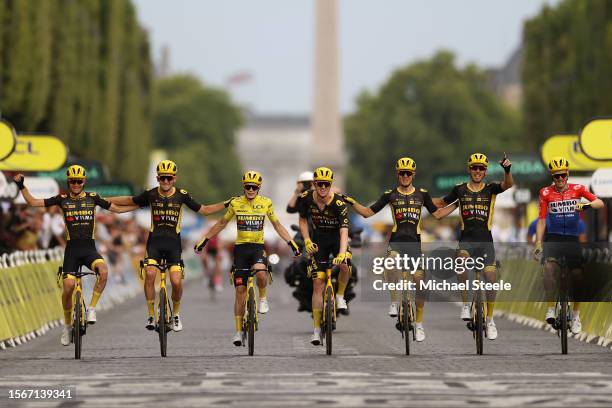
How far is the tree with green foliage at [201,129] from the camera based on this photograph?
5133 inches

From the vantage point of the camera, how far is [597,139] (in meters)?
26.2

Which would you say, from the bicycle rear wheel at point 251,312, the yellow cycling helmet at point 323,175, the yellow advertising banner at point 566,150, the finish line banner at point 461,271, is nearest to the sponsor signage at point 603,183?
the finish line banner at point 461,271

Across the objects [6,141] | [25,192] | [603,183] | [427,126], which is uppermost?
[427,126]

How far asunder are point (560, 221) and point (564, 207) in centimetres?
16

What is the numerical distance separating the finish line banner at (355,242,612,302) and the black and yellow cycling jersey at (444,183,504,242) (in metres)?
0.10

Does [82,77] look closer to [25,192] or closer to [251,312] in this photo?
[25,192]

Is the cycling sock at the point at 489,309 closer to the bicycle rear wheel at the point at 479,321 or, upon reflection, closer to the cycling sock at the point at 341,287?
the bicycle rear wheel at the point at 479,321

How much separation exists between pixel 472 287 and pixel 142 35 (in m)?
59.9

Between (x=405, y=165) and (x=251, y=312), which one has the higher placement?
(x=405, y=165)

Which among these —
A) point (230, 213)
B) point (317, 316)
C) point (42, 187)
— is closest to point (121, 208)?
point (230, 213)

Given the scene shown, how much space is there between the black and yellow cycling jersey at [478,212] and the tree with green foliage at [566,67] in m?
34.6

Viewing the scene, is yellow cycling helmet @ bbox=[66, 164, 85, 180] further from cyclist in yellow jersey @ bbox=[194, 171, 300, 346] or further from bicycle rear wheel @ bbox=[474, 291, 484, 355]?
bicycle rear wheel @ bbox=[474, 291, 484, 355]

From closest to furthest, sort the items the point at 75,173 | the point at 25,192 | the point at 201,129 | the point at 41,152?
the point at 75,173 → the point at 25,192 → the point at 41,152 → the point at 201,129

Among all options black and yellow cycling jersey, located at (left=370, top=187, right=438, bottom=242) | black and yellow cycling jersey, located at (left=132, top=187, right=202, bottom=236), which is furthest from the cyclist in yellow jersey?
black and yellow cycling jersey, located at (left=370, top=187, right=438, bottom=242)
